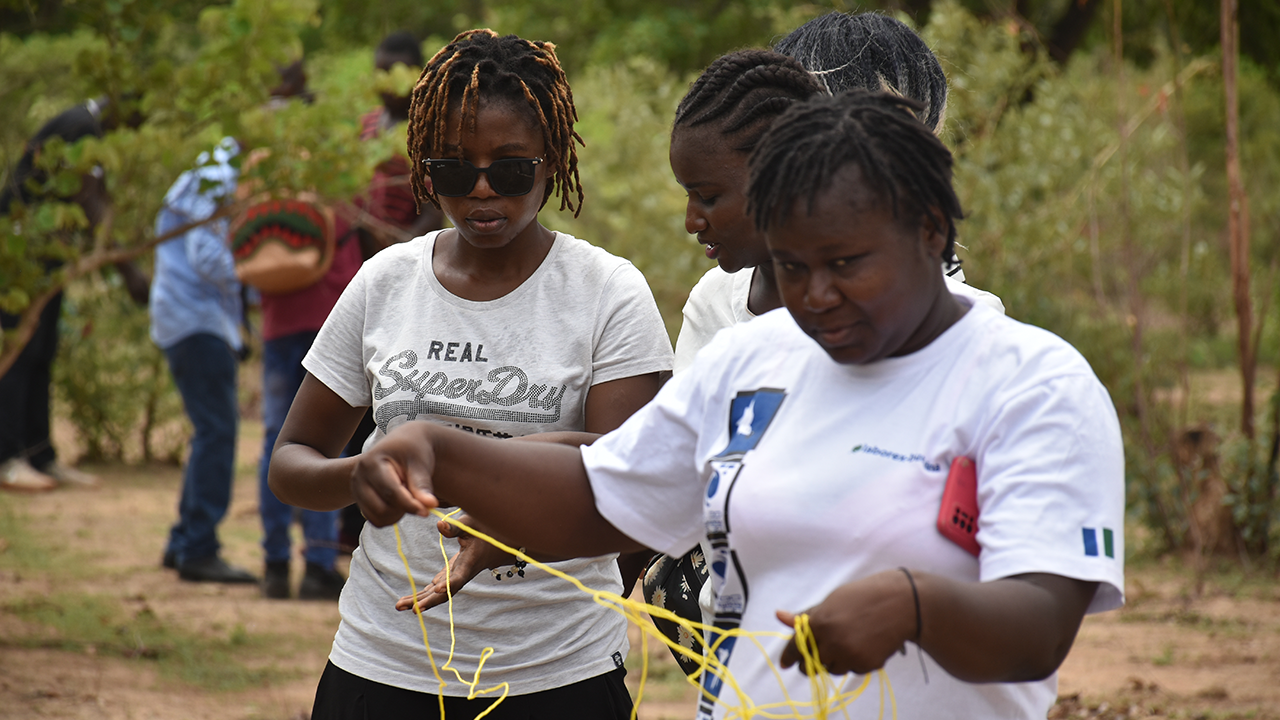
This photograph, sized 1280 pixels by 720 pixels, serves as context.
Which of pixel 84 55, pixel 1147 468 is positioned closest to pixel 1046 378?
pixel 84 55

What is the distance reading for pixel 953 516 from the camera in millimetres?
1482

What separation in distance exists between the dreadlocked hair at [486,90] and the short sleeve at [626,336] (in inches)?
10.6

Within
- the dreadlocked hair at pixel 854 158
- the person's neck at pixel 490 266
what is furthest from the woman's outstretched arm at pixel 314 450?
the dreadlocked hair at pixel 854 158

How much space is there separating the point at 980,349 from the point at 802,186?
30 centimetres

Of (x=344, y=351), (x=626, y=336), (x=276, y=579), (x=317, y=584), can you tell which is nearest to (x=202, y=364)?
(x=276, y=579)

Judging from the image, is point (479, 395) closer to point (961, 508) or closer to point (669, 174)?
point (961, 508)

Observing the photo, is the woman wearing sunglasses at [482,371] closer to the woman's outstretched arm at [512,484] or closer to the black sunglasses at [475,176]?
the black sunglasses at [475,176]

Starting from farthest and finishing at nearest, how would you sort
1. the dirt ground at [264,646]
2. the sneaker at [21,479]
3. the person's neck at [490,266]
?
1. the sneaker at [21,479]
2. the dirt ground at [264,646]
3. the person's neck at [490,266]

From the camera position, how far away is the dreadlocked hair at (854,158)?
60.7 inches

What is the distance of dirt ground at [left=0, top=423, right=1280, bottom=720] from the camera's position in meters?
4.70

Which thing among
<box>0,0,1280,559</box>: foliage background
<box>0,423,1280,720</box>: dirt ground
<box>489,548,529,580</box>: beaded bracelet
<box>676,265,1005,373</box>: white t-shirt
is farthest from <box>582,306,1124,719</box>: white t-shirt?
<box>0,423,1280,720</box>: dirt ground

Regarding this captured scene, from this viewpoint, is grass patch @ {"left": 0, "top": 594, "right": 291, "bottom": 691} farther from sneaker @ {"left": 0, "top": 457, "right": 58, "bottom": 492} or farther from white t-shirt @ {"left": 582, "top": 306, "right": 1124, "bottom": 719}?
white t-shirt @ {"left": 582, "top": 306, "right": 1124, "bottom": 719}

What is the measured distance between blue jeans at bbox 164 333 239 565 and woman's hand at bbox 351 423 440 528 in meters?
4.87

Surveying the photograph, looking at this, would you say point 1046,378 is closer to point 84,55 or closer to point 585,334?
point 585,334
